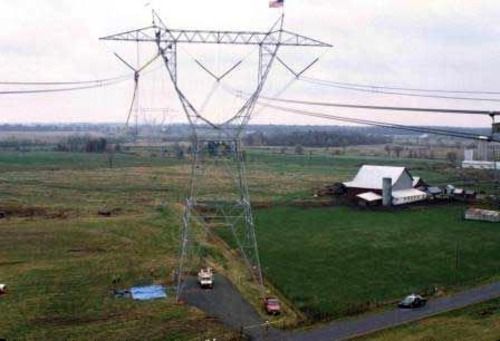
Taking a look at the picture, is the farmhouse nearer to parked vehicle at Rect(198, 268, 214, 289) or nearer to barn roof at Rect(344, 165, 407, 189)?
barn roof at Rect(344, 165, 407, 189)

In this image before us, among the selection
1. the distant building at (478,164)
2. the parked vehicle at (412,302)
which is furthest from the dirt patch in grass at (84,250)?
the distant building at (478,164)

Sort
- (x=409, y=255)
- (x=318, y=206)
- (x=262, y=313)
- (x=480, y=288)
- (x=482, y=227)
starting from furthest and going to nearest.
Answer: (x=318, y=206)
(x=482, y=227)
(x=409, y=255)
(x=480, y=288)
(x=262, y=313)

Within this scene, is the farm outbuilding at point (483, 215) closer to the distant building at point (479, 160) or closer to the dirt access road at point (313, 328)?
the dirt access road at point (313, 328)

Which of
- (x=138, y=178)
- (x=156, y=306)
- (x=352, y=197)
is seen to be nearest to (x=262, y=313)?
(x=156, y=306)

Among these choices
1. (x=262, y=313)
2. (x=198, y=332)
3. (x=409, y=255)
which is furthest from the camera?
(x=409, y=255)

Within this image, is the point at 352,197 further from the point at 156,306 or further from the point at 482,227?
the point at 156,306

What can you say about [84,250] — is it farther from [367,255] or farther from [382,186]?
[382,186]
